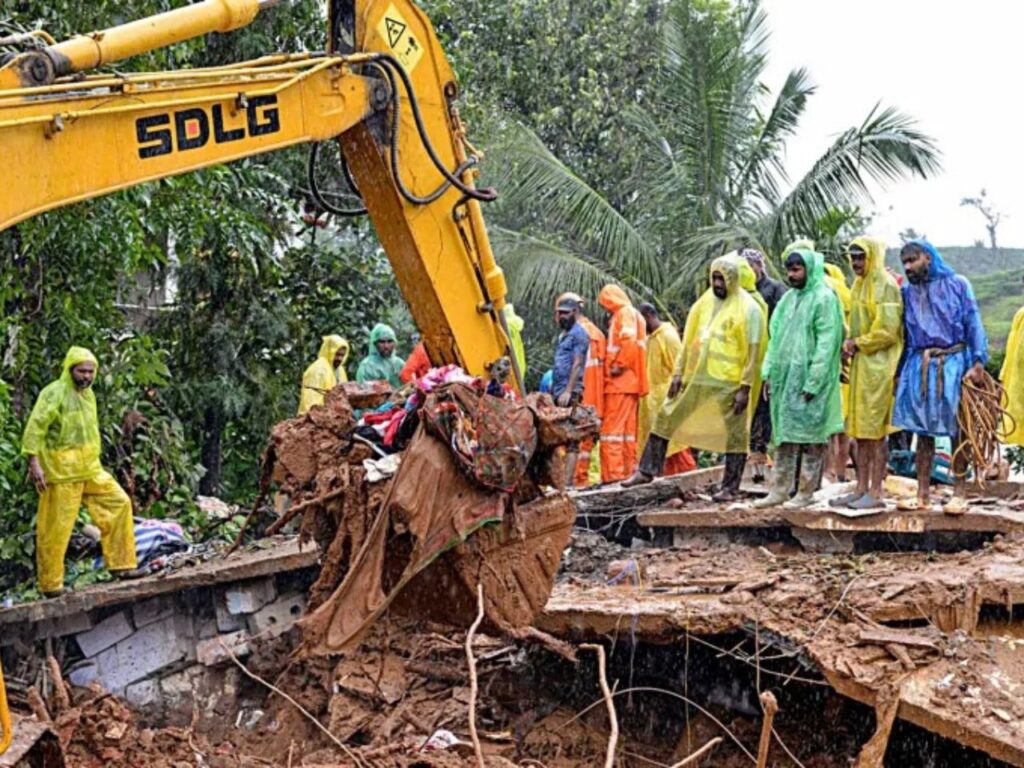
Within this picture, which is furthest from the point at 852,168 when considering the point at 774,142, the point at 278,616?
the point at 278,616

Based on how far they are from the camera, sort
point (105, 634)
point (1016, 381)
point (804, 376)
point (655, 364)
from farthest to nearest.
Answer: point (655, 364) < point (1016, 381) < point (105, 634) < point (804, 376)

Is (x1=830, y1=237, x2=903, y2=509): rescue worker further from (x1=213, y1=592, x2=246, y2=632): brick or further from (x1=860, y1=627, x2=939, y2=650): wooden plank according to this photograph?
(x1=213, y1=592, x2=246, y2=632): brick

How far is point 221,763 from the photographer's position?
6297mm

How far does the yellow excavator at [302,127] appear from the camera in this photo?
4.42m

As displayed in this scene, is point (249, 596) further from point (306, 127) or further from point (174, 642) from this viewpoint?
point (306, 127)

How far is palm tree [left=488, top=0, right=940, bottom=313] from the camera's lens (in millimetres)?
15984

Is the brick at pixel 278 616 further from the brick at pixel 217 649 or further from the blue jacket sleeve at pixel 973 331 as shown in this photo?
the blue jacket sleeve at pixel 973 331

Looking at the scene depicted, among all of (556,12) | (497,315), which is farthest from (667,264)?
(497,315)

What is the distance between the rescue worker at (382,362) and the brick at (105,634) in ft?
14.0

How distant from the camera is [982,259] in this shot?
3428 cm

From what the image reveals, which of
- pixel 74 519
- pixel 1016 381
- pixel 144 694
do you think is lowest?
pixel 144 694

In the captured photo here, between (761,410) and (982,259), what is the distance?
26.7 metres

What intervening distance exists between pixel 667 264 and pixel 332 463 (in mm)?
11082

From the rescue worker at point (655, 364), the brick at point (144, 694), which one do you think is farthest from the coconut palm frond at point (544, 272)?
the brick at point (144, 694)
